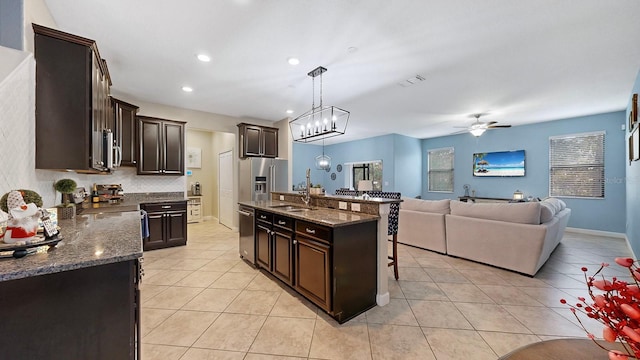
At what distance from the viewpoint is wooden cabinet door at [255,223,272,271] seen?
10.2 feet

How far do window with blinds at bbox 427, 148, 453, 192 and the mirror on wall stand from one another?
1.83 m

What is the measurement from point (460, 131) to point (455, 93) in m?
3.68

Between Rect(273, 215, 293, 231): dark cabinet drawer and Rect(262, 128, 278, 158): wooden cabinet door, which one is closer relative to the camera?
Rect(273, 215, 293, 231): dark cabinet drawer

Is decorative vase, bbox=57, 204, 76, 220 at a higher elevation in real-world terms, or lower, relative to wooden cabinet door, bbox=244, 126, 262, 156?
lower

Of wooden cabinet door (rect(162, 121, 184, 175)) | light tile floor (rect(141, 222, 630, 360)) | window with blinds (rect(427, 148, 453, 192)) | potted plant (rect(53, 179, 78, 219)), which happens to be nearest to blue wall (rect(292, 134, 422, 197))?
window with blinds (rect(427, 148, 453, 192))

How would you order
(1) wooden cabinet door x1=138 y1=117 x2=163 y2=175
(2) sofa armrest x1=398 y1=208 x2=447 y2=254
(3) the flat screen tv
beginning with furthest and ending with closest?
(3) the flat screen tv < (1) wooden cabinet door x1=138 y1=117 x2=163 y2=175 < (2) sofa armrest x1=398 y1=208 x2=447 y2=254

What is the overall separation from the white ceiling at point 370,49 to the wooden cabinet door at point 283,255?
219 cm

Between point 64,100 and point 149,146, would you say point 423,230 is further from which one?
point 149,146

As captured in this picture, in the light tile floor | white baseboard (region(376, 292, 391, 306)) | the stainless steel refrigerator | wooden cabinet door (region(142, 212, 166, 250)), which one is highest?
the stainless steel refrigerator

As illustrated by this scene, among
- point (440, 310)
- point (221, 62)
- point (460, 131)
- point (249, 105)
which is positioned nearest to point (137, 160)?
point (249, 105)

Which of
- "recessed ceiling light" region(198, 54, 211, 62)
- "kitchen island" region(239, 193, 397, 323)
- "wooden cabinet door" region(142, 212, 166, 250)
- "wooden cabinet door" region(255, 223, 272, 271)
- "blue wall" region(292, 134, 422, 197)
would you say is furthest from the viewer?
"blue wall" region(292, 134, 422, 197)

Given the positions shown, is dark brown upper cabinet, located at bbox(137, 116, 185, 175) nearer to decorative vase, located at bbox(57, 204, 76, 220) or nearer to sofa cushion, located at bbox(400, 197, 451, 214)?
decorative vase, located at bbox(57, 204, 76, 220)

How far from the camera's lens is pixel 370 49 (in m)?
2.81

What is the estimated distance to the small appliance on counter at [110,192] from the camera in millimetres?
3913
